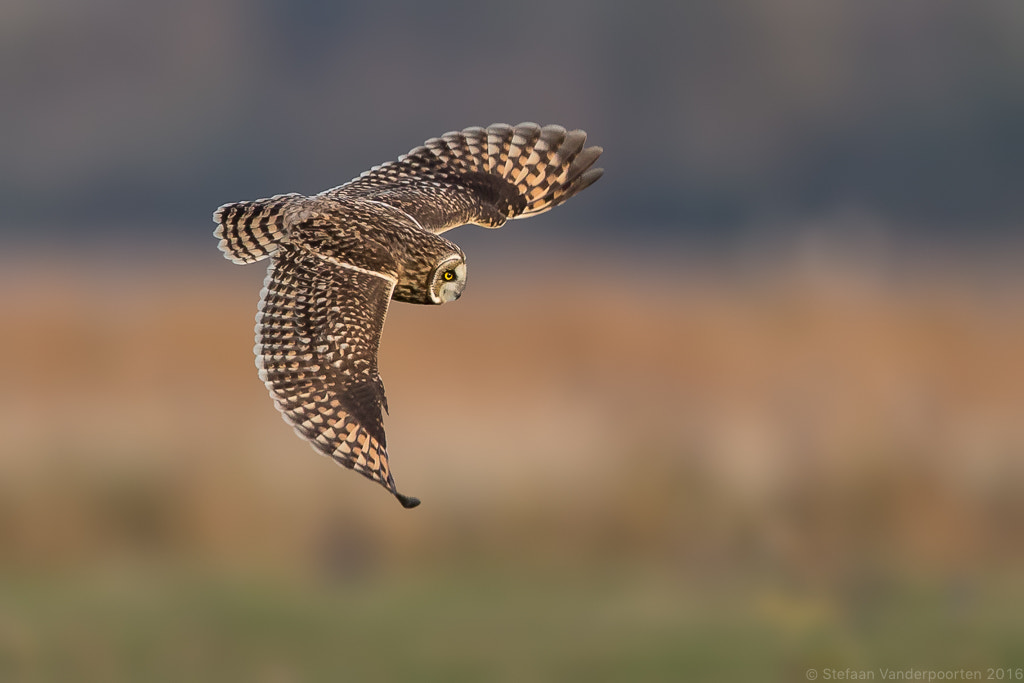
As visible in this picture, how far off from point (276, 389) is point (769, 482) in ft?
90.0

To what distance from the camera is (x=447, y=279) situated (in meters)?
7.95

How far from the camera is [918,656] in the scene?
123ft

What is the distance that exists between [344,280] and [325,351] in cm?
39

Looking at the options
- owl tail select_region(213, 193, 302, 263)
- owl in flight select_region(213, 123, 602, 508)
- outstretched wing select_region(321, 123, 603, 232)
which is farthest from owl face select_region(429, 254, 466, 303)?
outstretched wing select_region(321, 123, 603, 232)

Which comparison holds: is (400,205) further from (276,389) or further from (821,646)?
(821,646)

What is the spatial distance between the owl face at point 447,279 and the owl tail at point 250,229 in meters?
0.72

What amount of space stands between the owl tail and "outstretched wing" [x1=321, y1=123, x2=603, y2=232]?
3.59ft

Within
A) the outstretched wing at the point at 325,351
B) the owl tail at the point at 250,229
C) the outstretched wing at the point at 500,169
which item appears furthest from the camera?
the outstretched wing at the point at 500,169

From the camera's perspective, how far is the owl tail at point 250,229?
7.88 m

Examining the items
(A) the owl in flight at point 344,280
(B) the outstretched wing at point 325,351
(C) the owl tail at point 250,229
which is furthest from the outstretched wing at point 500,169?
(B) the outstretched wing at point 325,351

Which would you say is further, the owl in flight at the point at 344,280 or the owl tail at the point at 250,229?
the owl tail at the point at 250,229

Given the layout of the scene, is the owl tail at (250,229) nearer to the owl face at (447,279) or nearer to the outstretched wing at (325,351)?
the outstretched wing at (325,351)

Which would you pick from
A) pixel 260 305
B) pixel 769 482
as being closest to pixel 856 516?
pixel 769 482

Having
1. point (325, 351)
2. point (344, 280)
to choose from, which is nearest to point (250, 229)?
point (344, 280)
